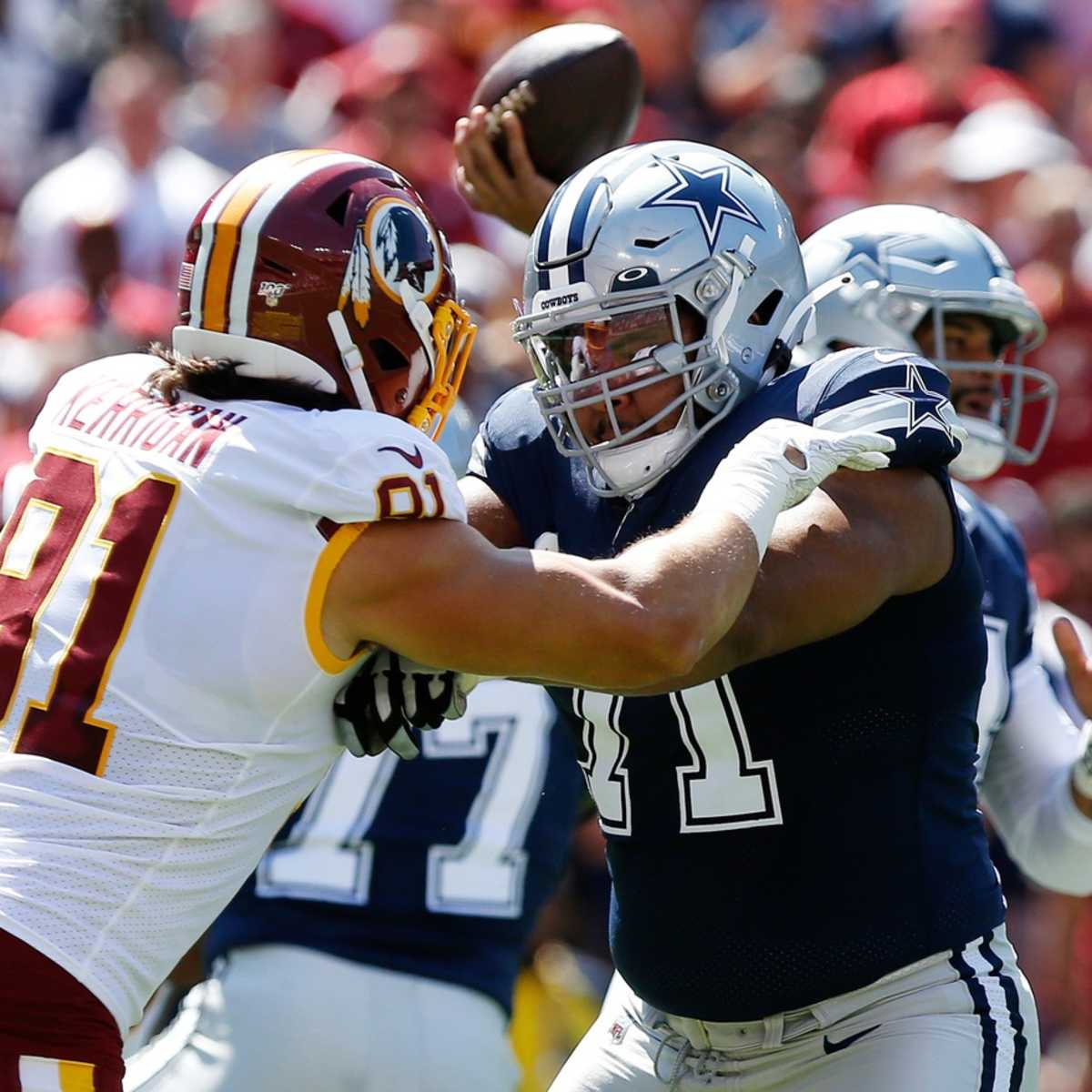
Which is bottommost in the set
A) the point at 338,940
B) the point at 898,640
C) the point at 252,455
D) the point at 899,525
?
the point at 338,940

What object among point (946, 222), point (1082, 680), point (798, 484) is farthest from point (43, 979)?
point (946, 222)

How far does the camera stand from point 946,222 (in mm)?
4156

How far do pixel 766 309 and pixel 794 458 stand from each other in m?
0.54

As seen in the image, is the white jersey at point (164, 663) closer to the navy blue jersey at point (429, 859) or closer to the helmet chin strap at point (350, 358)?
the helmet chin strap at point (350, 358)

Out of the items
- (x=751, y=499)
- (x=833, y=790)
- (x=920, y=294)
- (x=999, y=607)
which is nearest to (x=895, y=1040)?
(x=833, y=790)

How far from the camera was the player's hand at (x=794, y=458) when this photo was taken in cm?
267

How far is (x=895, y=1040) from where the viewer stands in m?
2.80

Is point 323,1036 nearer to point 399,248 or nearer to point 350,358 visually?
point 350,358

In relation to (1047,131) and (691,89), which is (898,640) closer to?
(1047,131)

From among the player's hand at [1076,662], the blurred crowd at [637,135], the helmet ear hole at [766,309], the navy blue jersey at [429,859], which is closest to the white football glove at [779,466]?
the helmet ear hole at [766,309]

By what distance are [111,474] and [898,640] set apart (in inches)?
44.9

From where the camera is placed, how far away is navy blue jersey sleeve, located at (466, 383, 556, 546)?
3.26 meters

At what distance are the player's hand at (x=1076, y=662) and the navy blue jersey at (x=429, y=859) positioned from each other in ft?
3.39

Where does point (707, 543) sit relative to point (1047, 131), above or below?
above
